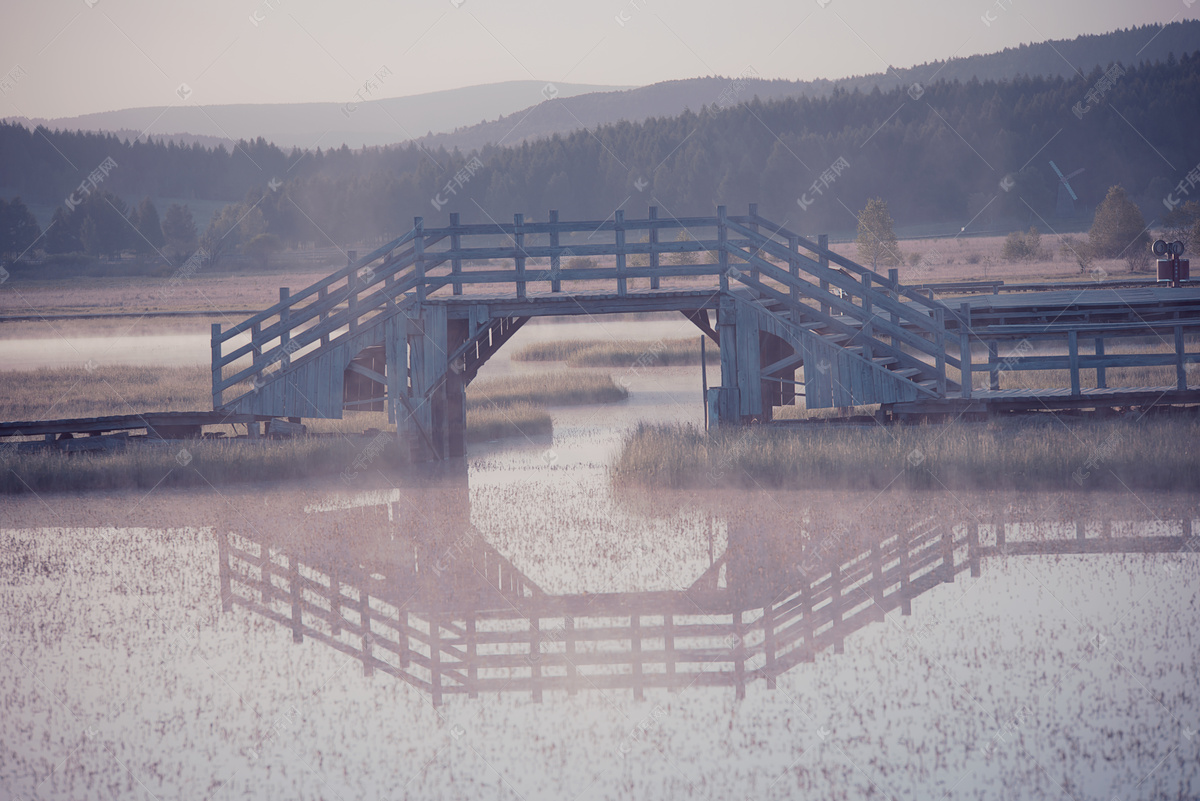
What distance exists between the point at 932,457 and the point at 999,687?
8142mm

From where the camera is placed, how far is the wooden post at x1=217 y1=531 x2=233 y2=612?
38.7 ft

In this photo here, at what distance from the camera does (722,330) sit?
19.4m

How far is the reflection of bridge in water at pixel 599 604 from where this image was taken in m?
9.39

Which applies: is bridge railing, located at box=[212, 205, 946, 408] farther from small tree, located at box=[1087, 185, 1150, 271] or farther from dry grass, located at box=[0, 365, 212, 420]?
small tree, located at box=[1087, 185, 1150, 271]

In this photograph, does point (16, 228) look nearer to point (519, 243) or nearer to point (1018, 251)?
point (1018, 251)

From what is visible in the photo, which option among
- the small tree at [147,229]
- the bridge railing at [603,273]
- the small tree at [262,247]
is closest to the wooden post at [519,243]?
the bridge railing at [603,273]

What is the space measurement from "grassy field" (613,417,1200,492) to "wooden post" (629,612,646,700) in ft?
21.8

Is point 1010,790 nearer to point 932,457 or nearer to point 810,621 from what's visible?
point 810,621

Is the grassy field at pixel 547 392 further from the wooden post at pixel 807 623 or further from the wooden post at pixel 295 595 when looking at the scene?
the wooden post at pixel 807 623

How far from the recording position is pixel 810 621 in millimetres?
10234

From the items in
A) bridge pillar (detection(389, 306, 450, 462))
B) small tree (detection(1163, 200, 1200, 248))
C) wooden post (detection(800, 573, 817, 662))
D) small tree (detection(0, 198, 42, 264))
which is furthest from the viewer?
small tree (detection(0, 198, 42, 264))

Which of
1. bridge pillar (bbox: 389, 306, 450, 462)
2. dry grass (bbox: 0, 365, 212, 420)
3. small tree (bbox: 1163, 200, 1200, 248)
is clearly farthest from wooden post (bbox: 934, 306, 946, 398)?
small tree (bbox: 1163, 200, 1200, 248)

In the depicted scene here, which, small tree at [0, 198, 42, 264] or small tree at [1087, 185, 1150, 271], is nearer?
small tree at [1087, 185, 1150, 271]

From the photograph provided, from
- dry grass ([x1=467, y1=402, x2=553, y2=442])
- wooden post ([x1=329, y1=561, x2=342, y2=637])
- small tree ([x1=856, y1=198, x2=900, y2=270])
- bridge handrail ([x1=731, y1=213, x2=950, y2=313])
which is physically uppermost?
small tree ([x1=856, y1=198, x2=900, y2=270])
